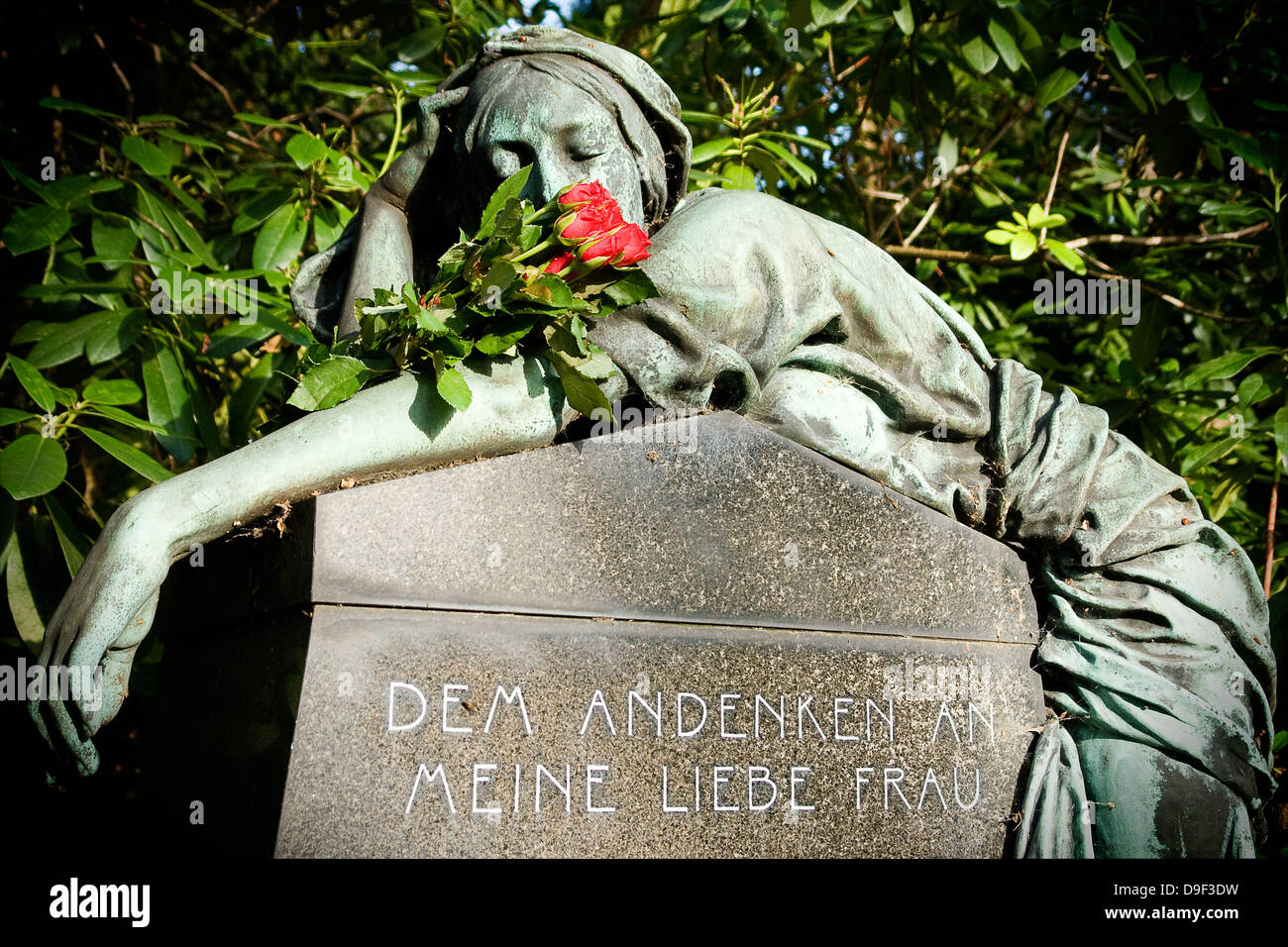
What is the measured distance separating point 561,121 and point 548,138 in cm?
5

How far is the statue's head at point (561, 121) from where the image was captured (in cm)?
271

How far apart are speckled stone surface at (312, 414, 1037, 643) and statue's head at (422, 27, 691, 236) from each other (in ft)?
2.18

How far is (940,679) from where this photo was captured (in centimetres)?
268

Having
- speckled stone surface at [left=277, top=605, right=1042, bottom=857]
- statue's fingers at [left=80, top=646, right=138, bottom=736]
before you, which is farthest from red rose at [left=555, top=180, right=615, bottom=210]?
statue's fingers at [left=80, top=646, right=138, bottom=736]

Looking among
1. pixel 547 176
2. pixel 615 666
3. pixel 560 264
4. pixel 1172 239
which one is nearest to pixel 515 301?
pixel 560 264

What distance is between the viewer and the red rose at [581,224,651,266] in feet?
7.96

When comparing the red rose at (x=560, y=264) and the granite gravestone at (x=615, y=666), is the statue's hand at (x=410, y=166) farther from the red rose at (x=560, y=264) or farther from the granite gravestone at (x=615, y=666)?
the granite gravestone at (x=615, y=666)

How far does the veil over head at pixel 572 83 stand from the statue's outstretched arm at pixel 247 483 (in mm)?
738

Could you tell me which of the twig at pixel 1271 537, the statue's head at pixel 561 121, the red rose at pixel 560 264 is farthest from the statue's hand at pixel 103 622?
the twig at pixel 1271 537

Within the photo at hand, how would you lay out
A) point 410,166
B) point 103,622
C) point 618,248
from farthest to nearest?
1. point 410,166
2. point 618,248
3. point 103,622

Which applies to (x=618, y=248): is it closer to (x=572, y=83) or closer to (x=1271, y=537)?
(x=572, y=83)

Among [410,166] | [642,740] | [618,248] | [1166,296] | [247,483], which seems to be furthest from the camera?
[1166,296]

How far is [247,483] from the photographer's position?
2225mm

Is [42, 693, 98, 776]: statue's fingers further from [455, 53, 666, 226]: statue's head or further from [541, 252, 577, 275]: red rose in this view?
[455, 53, 666, 226]: statue's head
